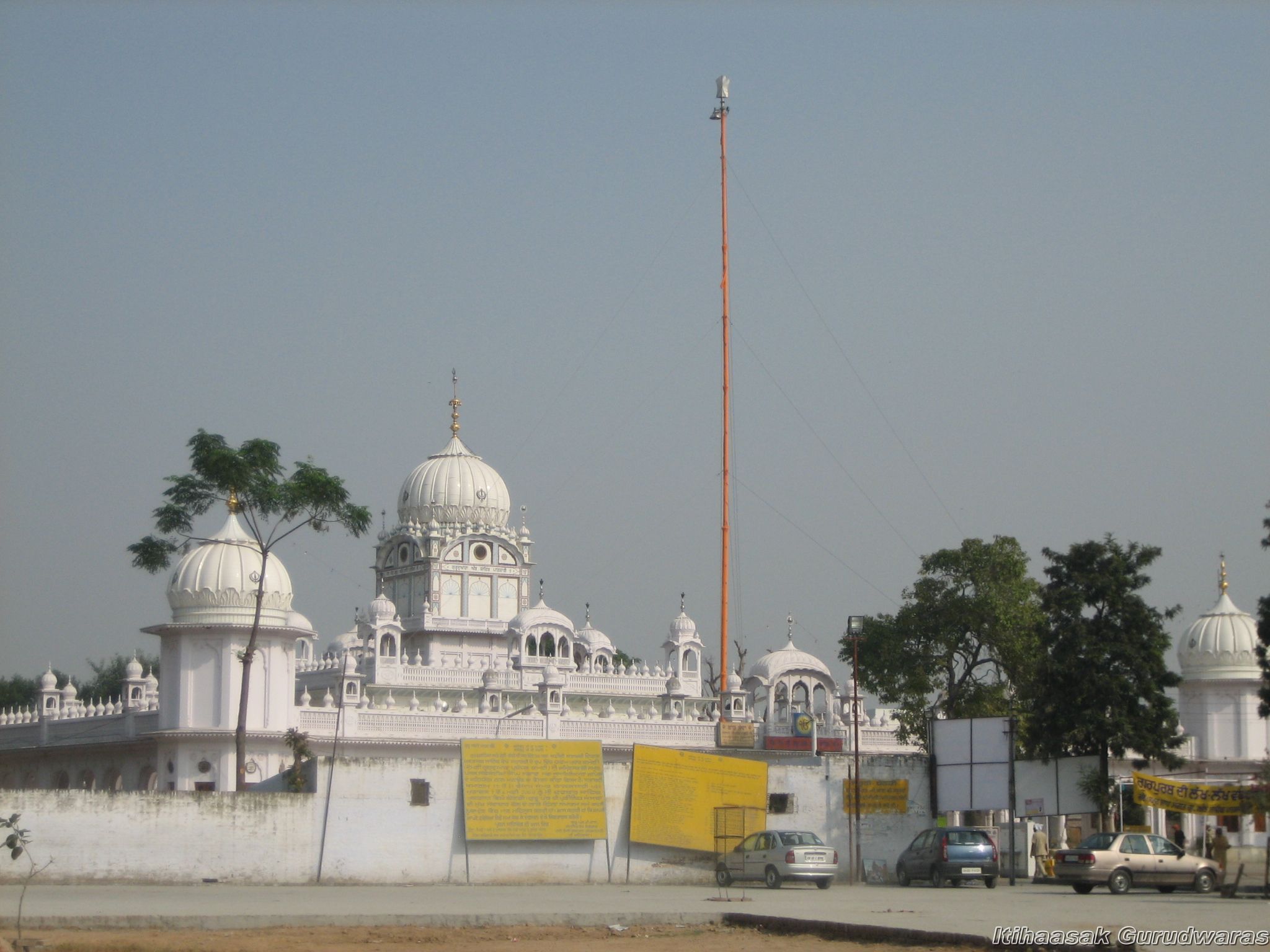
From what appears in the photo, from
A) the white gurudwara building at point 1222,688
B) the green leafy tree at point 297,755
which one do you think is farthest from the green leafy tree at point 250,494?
the white gurudwara building at point 1222,688

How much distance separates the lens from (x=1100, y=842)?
98.4 ft

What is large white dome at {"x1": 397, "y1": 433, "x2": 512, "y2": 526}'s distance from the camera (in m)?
66.0

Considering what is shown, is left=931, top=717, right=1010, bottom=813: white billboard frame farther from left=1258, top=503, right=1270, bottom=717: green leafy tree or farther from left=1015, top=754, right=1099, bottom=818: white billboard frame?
left=1258, top=503, right=1270, bottom=717: green leafy tree

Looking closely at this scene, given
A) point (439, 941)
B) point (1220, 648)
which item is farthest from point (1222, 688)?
point (439, 941)

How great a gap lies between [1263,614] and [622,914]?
17.8 meters

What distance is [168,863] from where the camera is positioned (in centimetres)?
3120

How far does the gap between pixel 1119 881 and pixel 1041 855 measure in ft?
28.3

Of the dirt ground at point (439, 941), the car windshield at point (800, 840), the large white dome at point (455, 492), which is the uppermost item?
the large white dome at point (455, 492)

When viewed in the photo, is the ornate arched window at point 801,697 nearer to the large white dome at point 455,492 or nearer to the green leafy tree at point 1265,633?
the large white dome at point 455,492

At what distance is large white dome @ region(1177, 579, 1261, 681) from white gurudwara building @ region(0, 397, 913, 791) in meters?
12.4

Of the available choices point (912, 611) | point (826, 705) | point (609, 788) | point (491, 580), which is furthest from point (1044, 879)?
point (491, 580)

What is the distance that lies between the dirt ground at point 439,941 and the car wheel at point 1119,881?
8.98 m

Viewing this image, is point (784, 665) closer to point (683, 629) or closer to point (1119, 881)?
point (683, 629)

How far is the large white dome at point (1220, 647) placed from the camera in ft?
197
